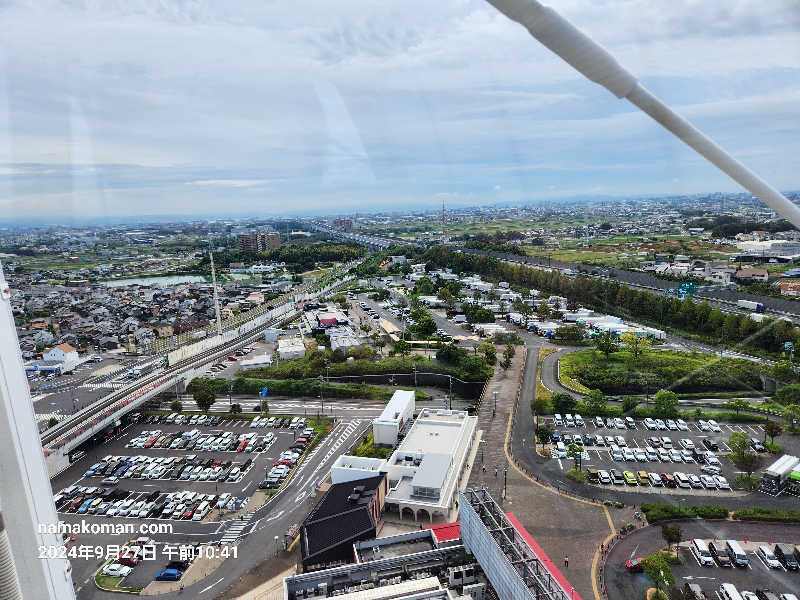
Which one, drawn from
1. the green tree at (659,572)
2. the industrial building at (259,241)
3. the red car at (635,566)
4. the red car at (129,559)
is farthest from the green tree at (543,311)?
the industrial building at (259,241)

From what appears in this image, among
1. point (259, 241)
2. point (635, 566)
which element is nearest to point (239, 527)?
point (635, 566)

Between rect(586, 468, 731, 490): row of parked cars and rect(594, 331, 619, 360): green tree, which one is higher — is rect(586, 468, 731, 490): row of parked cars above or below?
below

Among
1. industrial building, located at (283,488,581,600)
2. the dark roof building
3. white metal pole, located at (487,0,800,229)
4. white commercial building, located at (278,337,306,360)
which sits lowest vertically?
white commercial building, located at (278,337,306,360)

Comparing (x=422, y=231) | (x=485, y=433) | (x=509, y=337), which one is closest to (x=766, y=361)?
(x=509, y=337)

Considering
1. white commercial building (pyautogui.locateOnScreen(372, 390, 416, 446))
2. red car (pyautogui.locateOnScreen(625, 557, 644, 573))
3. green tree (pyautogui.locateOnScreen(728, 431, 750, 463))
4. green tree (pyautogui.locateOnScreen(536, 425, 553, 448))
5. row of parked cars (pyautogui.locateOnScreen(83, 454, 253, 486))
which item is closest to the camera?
red car (pyautogui.locateOnScreen(625, 557, 644, 573))

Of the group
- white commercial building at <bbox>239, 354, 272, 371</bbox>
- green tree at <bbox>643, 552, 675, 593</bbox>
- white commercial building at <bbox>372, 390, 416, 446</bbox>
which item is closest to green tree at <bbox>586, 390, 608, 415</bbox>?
white commercial building at <bbox>372, 390, 416, 446</bbox>

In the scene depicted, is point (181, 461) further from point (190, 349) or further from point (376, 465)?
point (190, 349)

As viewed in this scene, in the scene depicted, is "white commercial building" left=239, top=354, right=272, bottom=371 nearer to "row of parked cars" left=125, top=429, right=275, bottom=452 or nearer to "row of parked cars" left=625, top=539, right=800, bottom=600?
"row of parked cars" left=125, top=429, right=275, bottom=452
